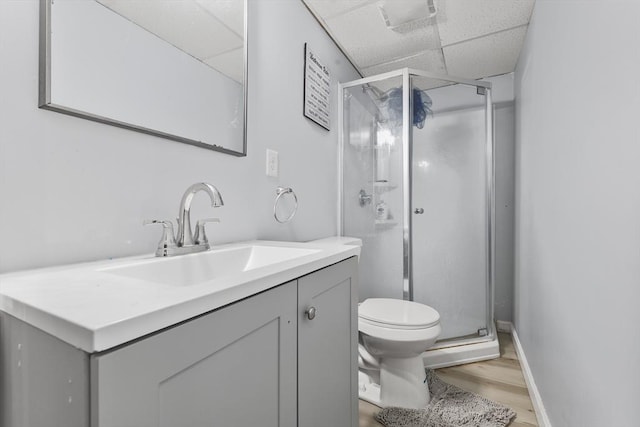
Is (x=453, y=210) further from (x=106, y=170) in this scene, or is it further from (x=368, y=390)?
(x=106, y=170)

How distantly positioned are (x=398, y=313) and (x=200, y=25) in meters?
1.51

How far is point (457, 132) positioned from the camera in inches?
88.6

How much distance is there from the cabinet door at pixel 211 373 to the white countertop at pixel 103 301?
0.02m

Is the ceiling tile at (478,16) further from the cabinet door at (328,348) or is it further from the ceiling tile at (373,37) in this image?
the cabinet door at (328,348)

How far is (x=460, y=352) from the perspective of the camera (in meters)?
1.85

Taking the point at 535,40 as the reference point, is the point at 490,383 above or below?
below

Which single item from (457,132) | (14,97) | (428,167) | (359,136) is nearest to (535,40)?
(457,132)

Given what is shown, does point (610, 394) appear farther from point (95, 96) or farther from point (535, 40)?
point (535, 40)

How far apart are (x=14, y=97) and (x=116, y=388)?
64 cm

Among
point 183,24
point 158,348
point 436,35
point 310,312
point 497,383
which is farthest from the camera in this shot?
point 436,35

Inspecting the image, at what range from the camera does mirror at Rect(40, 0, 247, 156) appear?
2.26 feet

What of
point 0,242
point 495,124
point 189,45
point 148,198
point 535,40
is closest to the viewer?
point 0,242

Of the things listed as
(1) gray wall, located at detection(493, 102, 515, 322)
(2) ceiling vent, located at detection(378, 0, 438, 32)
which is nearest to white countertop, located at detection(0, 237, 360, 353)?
(2) ceiling vent, located at detection(378, 0, 438, 32)

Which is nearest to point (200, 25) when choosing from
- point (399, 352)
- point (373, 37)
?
point (373, 37)
